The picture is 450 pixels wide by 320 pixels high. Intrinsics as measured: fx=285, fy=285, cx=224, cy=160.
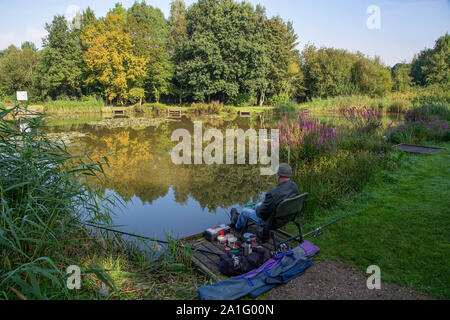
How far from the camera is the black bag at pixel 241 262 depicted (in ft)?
10.7

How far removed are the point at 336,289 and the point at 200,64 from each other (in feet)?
96.5

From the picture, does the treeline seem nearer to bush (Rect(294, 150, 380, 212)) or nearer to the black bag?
bush (Rect(294, 150, 380, 212))

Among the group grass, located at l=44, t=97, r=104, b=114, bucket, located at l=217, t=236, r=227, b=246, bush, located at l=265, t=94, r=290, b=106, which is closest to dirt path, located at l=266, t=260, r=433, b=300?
bucket, located at l=217, t=236, r=227, b=246

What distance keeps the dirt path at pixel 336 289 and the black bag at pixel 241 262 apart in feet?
1.36

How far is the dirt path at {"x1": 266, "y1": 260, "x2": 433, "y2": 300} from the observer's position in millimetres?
2809

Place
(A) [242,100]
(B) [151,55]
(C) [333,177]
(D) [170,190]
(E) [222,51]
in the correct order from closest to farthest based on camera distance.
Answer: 1. (C) [333,177]
2. (D) [170,190]
3. (E) [222,51]
4. (B) [151,55]
5. (A) [242,100]

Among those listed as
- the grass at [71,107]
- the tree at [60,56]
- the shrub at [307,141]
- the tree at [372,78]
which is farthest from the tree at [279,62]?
the shrub at [307,141]

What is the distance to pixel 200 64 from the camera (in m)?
29.8

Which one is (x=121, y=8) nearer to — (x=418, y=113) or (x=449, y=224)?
(x=418, y=113)

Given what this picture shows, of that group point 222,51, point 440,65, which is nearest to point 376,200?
point 222,51

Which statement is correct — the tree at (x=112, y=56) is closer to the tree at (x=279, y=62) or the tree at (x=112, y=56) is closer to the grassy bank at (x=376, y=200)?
the tree at (x=279, y=62)

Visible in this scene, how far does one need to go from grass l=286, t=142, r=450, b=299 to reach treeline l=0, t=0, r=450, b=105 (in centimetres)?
2612

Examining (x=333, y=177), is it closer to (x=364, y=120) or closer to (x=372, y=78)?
(x=364, y=120)
